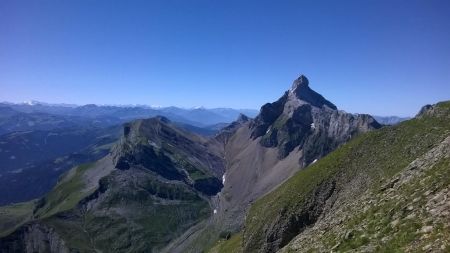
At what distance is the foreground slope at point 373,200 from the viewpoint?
91.3ft

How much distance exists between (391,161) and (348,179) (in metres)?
8.76

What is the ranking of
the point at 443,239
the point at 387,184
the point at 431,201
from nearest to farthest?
the point at 443,239
the point at 431,201
the point at 387,184

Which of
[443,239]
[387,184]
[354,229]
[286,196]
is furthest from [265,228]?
[443,239]

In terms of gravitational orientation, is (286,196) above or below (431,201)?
below

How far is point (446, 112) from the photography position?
59531 mm

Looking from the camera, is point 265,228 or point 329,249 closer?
point 329,249

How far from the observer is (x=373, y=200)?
39.5m

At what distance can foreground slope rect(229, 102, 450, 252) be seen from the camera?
1096 inches

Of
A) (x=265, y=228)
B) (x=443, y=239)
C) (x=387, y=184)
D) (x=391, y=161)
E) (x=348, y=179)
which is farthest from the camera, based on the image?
(x=265, y=228)

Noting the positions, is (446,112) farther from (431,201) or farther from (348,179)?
(431,201)

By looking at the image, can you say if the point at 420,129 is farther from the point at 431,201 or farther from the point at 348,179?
the point at 431,201

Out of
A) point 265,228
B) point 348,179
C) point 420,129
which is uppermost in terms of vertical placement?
point 420,129

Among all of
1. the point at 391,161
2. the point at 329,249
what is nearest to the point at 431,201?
the point at 329,249

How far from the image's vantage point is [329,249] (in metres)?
35.0
